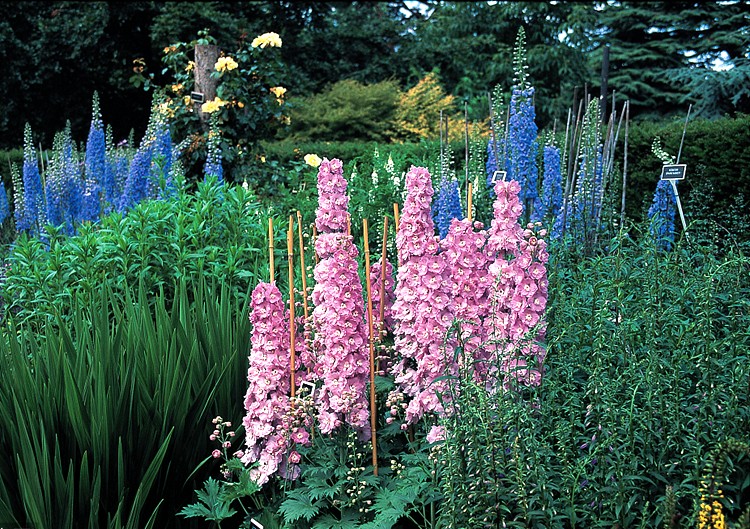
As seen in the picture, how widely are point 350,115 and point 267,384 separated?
46.0 feet

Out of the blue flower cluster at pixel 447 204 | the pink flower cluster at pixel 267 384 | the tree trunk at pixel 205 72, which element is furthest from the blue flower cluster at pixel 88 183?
the pink flower cluster at pixel 267 384

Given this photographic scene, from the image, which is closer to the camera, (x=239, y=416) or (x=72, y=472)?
(x=72, y=472)

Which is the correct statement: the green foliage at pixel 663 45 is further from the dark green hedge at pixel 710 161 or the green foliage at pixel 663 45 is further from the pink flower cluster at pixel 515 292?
the pink flower cluster at pixel 515 292

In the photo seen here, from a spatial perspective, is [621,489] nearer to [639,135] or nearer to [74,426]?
[74,426]

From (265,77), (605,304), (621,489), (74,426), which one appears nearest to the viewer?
(621,489)

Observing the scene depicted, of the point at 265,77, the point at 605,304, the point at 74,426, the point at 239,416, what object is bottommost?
the point at 239,416

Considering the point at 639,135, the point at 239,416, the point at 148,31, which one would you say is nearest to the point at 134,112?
the point at 148,31

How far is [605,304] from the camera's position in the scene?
303 cm

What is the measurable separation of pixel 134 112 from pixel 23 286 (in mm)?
17982

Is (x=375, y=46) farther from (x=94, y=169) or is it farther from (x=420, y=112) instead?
(x=94, y=169)

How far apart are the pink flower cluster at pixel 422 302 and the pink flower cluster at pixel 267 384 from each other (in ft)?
1.53

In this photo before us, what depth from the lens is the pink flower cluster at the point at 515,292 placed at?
8.78ft

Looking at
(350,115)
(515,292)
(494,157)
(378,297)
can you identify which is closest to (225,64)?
(494,157)

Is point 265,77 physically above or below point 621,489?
above
